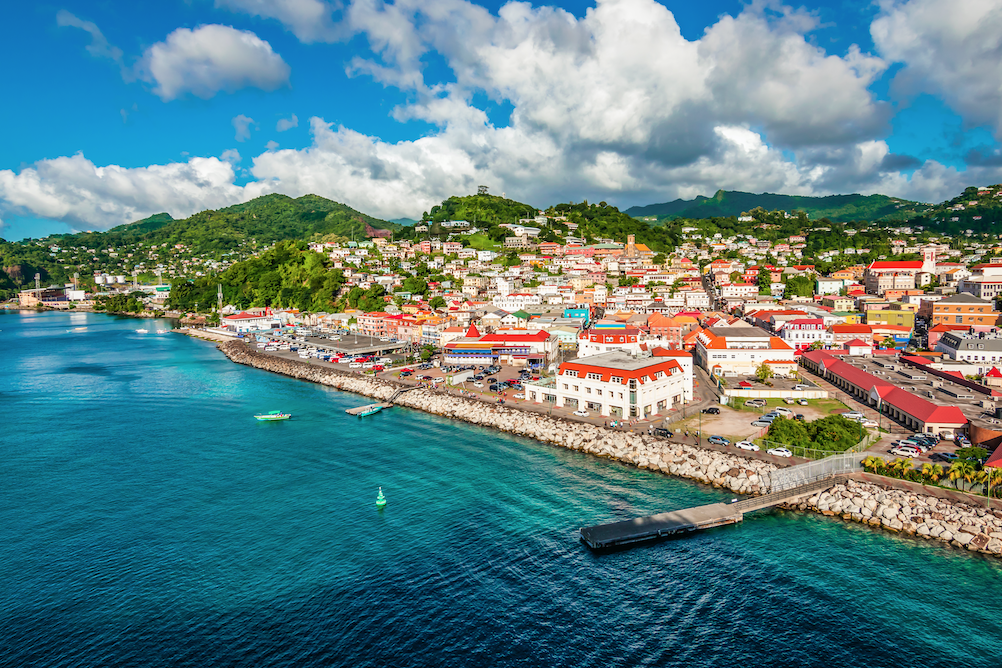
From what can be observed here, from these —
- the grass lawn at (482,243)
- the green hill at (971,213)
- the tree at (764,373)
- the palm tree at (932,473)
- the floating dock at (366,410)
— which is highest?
the green hill at (971,213)

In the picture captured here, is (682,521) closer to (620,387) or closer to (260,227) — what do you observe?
(620,387)

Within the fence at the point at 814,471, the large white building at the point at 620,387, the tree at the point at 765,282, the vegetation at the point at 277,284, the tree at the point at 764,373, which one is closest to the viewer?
the fence at the point at 814,471

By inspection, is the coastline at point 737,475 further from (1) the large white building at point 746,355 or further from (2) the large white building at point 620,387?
(1) the large white building at point 746,355

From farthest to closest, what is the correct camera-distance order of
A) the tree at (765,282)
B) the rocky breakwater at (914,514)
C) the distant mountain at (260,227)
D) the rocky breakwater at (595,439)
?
the distant mountain at (260,227) → the tree at (765,282) → the rocky breakwater at (595,439) → the rocky breakwater at (914,514)

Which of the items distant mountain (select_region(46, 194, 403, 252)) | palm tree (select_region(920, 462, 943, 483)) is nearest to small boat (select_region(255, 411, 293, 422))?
palm tree (select_region(920, 462, 943, 483))

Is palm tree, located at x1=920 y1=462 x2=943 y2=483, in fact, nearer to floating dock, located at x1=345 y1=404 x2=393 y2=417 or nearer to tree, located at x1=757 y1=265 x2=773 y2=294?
floating dock, located at x1=345 y1=404 x2=393 y2=417

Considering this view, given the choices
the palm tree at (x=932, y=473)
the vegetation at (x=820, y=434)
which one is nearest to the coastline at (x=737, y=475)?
the palm tree at (x=932, y=473)

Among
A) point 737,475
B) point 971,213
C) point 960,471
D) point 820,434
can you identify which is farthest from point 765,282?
point 971,213
